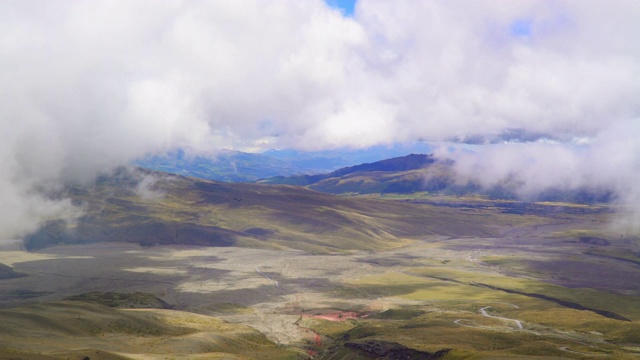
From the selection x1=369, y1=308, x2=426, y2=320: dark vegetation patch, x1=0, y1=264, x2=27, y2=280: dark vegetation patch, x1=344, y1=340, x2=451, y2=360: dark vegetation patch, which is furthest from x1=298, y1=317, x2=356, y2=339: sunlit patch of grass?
x1=0, y1=264, x2=27, y2=280: dark vegetation patch

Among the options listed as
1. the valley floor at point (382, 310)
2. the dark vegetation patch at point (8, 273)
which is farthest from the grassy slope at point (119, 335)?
the dark vegetation patch at point (8, 273)

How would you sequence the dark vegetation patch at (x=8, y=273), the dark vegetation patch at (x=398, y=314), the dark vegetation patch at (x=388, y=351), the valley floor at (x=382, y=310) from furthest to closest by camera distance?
the dark vegetation patch at (x=8, y=273) → the dark vegetation patch at (x=398, y=314) → the valley floor at (x=382, y=310) → the dark vegetation patch at (x=388, y=351)

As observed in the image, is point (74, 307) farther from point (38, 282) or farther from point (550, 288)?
point (550, 288)

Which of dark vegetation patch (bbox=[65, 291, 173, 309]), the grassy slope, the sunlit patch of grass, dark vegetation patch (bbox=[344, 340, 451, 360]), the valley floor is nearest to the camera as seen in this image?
the grassy slope

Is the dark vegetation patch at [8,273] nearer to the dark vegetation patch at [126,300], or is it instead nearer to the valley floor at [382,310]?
the valley floor at [382,310]

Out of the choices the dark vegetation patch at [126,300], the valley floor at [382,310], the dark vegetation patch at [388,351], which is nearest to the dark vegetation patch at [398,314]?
the valley floor at [382,310]

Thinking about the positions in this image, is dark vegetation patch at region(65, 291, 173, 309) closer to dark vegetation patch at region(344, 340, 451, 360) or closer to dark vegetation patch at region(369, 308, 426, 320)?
dark vegetation patch at region(369, 308, 426, 320)

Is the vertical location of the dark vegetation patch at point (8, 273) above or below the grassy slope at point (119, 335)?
below

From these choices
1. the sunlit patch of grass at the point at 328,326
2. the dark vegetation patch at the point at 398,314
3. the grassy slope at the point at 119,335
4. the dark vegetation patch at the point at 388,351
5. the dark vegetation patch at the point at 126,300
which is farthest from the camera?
the dark vegetation patch at the point at 126,300

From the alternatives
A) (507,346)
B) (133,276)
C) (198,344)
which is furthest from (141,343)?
(133,276)

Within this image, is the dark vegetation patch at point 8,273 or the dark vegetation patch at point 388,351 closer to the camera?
the dark vegetation patch at point 388,351

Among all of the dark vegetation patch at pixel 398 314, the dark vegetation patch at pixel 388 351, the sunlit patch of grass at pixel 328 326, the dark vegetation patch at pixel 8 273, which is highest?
the dark vegetation patch at pixel 388 351

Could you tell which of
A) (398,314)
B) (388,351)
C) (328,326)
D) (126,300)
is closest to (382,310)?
(398,314)

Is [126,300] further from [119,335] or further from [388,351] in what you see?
[388,351]
